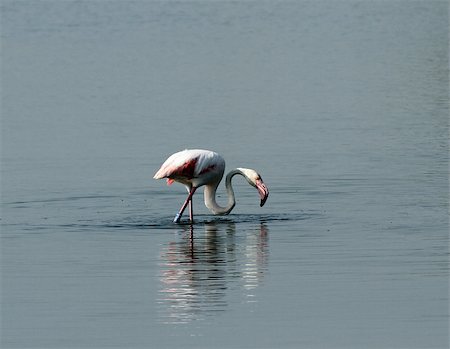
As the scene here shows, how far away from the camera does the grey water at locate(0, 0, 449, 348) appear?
1418 cm

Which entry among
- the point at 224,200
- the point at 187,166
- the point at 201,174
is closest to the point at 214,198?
the point at 201,174

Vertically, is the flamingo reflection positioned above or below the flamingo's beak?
below

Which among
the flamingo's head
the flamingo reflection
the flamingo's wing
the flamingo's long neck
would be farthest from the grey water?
the flamingo's wing

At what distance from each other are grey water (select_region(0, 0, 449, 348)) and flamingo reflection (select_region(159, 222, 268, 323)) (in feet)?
0.13

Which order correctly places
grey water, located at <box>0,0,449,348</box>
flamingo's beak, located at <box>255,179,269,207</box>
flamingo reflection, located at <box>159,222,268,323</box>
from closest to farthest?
grey water, located at <box>0,0,449,348</box>
flamingo reflection, located at <box>159,222,268,323</box>
flamingo's beak, located at <box>255,179,269,207</box>

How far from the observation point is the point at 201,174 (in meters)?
20.8

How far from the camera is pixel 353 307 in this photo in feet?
47.8

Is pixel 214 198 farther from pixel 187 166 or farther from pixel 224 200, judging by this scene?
pixel 224 200

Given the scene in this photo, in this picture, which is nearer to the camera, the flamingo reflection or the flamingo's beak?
the flamingo reflection

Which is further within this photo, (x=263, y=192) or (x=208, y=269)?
(x=263, y=192)

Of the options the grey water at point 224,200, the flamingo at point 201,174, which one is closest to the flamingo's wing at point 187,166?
the flamingo at point 201,174

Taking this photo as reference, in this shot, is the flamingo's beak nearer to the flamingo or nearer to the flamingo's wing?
the flamingo

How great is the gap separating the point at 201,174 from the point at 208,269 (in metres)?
4.10

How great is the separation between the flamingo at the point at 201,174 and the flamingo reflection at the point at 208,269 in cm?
46
